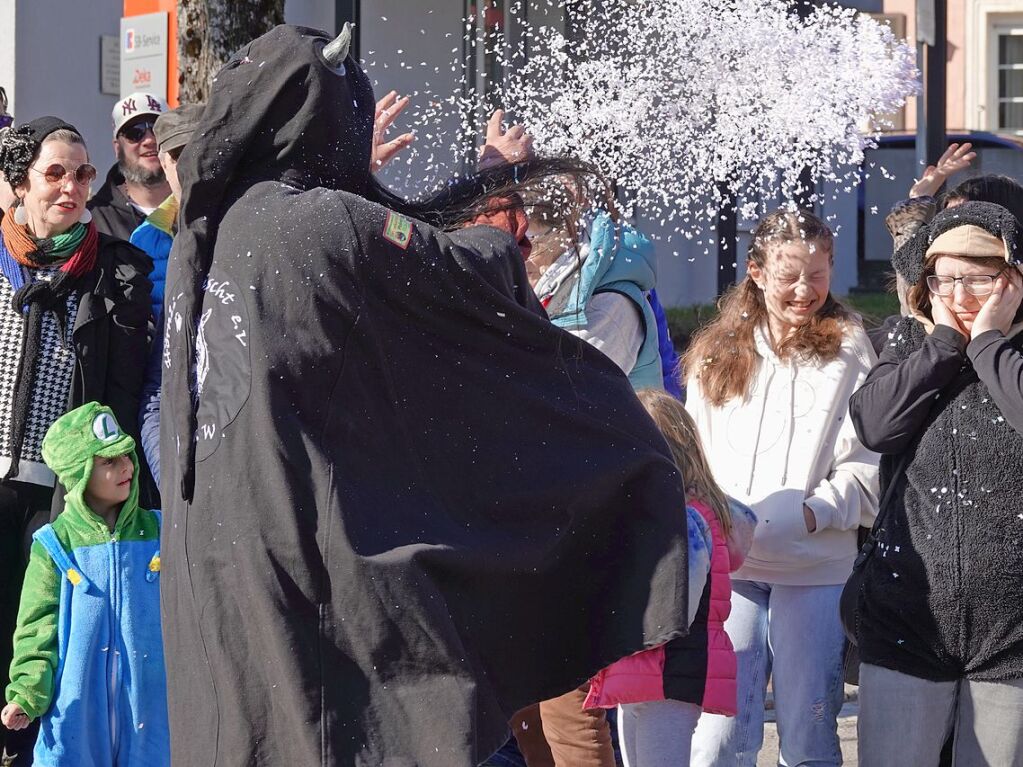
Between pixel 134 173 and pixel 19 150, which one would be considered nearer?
pixel 19 150

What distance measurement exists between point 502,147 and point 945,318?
1159mm

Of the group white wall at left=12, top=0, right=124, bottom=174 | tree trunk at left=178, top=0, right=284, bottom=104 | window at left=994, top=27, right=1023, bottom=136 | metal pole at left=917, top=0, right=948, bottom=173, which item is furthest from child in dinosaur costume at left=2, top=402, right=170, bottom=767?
window at left=994, top=27, right=1023, bottom=136

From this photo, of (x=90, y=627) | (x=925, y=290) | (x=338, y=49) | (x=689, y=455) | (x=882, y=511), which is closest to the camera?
(x=338, y=49)

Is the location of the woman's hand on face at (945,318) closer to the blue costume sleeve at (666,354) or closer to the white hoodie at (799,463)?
the white hoodie at (799,463)

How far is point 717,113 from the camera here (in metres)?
5.29

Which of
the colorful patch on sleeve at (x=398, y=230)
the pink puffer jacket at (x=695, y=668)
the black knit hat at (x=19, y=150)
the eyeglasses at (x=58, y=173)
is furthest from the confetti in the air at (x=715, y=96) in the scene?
the colorful patch on sleeve at (x=398, y=230)

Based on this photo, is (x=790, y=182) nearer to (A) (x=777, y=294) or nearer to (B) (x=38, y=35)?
(A) (x=777, y=294)

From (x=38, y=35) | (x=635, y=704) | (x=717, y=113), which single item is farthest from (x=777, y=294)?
(x=38, y=35)

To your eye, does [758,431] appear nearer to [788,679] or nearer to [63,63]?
[788,679]

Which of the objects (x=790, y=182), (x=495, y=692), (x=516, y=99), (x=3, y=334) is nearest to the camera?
(x=495, y=692)

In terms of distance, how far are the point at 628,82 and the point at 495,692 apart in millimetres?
2701

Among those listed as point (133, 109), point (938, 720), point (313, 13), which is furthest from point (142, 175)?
point (313, 13)

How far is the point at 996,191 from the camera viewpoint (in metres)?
4.70

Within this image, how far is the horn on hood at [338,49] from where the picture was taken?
3.05 metres
